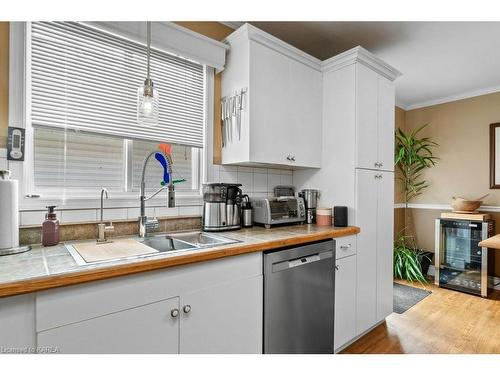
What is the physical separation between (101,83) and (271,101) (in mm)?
1121

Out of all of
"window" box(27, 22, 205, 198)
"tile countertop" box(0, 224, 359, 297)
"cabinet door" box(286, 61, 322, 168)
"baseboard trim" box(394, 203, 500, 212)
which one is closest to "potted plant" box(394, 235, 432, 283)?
"baseboard trim" box(394, 203, 500, 212)

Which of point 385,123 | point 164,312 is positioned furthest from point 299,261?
point 385,123

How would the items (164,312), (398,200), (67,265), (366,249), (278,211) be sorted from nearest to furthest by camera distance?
(67,265), (164,312), (278,211), (366,249), (398,200)

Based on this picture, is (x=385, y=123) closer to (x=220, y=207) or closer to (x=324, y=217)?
(x=324, y=217)

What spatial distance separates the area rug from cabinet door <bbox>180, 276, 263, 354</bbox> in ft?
6.53

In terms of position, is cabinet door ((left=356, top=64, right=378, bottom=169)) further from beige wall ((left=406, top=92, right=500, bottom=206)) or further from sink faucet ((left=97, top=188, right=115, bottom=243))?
beige wall ((left=406, top=92, right=500, bottom=206))

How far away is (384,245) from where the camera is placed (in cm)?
252

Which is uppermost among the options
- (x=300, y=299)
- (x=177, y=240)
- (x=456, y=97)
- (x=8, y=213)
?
(x=456, y=97)

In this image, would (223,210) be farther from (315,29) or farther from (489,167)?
(489,167)

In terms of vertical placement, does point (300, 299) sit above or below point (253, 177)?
below

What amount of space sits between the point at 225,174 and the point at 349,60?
134cm
